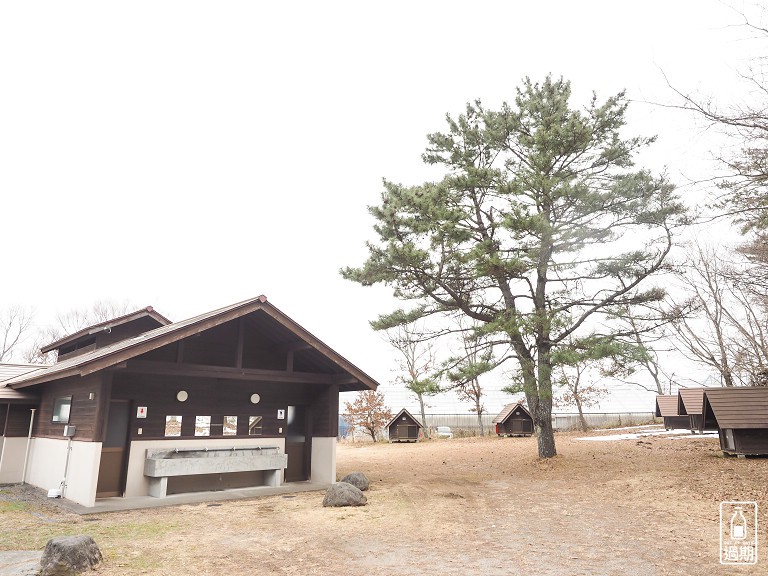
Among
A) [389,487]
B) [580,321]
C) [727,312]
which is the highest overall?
[727,312]

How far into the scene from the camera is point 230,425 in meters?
12.9

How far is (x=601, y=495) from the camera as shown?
11.0 m

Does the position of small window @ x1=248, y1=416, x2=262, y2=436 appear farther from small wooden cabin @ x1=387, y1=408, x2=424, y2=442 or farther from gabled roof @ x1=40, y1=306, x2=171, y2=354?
small wooden cabin @ x1=387, y1=408, x2=424, y2=442

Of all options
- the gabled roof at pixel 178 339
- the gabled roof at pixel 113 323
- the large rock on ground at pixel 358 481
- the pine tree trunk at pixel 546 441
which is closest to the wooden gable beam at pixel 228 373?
the gabled roof at pixel 178 339

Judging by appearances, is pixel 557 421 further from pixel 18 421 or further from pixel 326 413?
pixel 18 421

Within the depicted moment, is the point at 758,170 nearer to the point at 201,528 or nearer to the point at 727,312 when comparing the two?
the point at 201,528

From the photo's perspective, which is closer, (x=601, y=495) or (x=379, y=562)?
(x=379, y=562)

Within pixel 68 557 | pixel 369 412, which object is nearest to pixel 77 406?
pixel 68 557

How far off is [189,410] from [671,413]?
98.9 feet

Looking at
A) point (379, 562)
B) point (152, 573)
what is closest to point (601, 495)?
point (379, 562)

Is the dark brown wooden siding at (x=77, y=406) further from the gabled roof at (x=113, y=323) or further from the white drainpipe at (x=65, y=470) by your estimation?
the gabled roof at (x=113, y=323)

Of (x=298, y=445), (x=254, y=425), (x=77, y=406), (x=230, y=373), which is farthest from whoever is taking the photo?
(x=298, y=445)

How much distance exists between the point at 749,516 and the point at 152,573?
9671 millimetres

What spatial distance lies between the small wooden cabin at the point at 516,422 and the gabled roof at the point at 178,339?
19.8m
